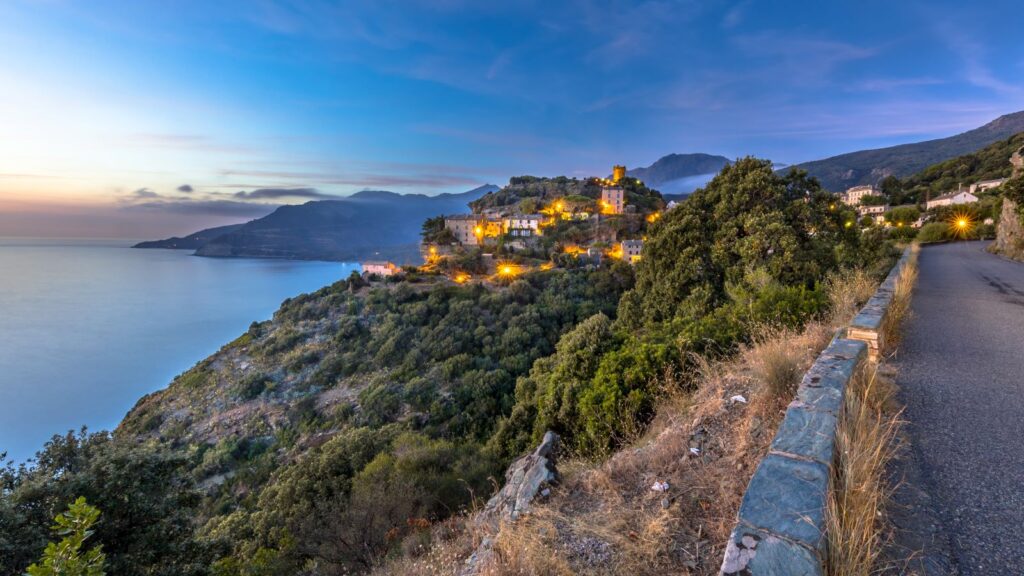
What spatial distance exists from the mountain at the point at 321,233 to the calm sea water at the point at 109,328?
33.8 feet

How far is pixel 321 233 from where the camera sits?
16525 centimetres

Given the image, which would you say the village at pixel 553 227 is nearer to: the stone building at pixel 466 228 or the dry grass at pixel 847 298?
the stone building at pixel 466 228

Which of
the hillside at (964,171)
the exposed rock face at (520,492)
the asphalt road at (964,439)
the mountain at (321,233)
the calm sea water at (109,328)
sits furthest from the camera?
the mountain at (321,233)

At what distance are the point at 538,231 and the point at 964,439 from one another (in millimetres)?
59328

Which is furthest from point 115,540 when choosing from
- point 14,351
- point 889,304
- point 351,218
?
point 351,218

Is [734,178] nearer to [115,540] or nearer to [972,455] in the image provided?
[972,455]

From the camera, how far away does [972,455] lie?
2801 mm

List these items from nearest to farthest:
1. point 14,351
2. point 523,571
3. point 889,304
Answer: point 523,571, point 889,304, point 14,351

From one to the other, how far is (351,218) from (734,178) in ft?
621

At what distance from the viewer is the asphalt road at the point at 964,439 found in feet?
6.63

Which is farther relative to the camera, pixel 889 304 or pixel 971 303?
pixel 971 303

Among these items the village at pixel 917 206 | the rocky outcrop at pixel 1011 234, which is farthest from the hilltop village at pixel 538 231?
the rocky outcrop at pixel 1011 234

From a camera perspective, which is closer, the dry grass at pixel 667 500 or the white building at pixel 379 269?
the dry grass at pixel 667 500

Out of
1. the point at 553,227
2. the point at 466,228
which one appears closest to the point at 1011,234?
the point at 553,227
